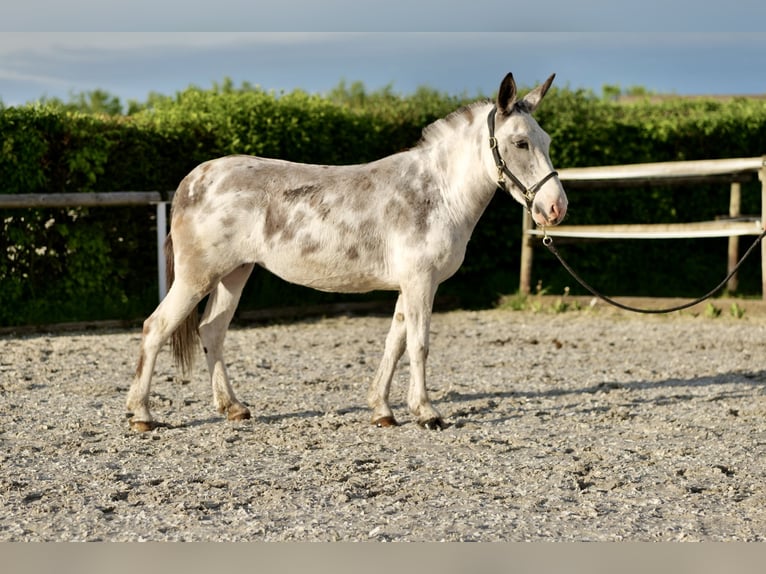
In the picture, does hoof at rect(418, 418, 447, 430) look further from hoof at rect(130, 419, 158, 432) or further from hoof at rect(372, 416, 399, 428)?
hoof at rect(130, 419, 158, 432)

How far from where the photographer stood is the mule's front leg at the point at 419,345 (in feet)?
20.0

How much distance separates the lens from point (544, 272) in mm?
13016

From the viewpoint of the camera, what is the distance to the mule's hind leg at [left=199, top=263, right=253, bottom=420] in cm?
647

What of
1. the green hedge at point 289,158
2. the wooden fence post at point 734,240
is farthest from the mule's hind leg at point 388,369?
the wooden fence post at point 734,240

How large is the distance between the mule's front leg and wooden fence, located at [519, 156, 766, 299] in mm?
5753

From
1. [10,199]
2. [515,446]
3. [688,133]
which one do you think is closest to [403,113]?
[688,133]

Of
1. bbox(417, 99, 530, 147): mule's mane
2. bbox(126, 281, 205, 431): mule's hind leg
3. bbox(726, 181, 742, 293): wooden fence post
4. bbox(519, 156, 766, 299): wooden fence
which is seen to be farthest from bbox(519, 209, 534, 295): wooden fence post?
bbox(126, 281, 205, 431): mule's hind leg

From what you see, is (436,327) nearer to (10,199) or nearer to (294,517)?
(10,199)

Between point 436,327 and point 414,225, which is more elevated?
point 414,225

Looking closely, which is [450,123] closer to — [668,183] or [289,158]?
[289,158]

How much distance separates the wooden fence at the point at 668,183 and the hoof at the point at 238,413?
6.06m

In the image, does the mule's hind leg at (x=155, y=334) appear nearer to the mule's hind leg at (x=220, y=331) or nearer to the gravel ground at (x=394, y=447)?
the gravel ground at (x=394, y=447)

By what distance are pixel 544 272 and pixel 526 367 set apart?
461cm

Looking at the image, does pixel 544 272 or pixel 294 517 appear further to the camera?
pixel 544 272
